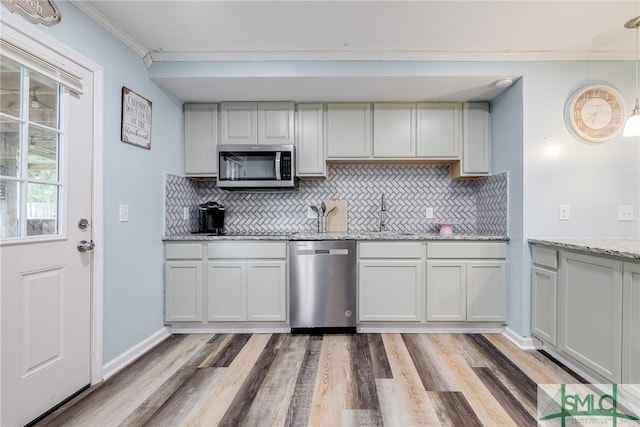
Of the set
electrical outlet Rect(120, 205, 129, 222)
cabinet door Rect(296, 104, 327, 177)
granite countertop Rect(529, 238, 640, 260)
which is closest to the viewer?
granite countertop Rect(529, 238, 640, 260)

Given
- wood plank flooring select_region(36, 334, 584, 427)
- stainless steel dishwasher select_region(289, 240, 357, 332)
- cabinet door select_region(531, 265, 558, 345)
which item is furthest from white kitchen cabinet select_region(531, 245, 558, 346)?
stainless steel dishwasher select_region(289, 240, 357, 332)

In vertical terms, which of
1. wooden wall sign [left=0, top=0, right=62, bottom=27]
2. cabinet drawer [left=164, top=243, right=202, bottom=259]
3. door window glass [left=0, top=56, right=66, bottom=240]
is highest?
wooden wall sign [left=0, top=0, right=62, bottom=27]

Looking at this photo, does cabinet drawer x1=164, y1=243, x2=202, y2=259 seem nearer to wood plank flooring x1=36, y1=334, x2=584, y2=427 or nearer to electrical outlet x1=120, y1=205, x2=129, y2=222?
electrical outlet x1=120, y1=205, x2=129, y2=222

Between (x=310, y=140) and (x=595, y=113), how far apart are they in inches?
90.5

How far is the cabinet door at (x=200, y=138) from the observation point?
9.65ft

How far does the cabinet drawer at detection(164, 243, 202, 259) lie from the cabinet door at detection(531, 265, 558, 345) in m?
2.75

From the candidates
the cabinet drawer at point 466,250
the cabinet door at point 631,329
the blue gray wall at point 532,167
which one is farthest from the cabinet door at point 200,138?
the cabinet door at point 631,329

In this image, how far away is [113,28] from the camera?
200 cm

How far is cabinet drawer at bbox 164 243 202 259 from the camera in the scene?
8.71 ft

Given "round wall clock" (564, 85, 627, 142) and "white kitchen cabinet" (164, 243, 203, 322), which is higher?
"round wall clock" (564, 85, 627, 142)

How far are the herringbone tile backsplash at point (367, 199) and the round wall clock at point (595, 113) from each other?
98cm

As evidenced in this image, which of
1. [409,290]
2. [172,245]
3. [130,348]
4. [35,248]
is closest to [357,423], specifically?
[409,290]

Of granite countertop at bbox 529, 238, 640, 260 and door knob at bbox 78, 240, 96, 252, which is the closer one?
granite countertop at bbox 529, 238, 640, 260

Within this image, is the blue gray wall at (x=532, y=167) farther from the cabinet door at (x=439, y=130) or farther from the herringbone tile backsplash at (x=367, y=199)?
the herringbone tile backsplash at (x=367, y=199)
